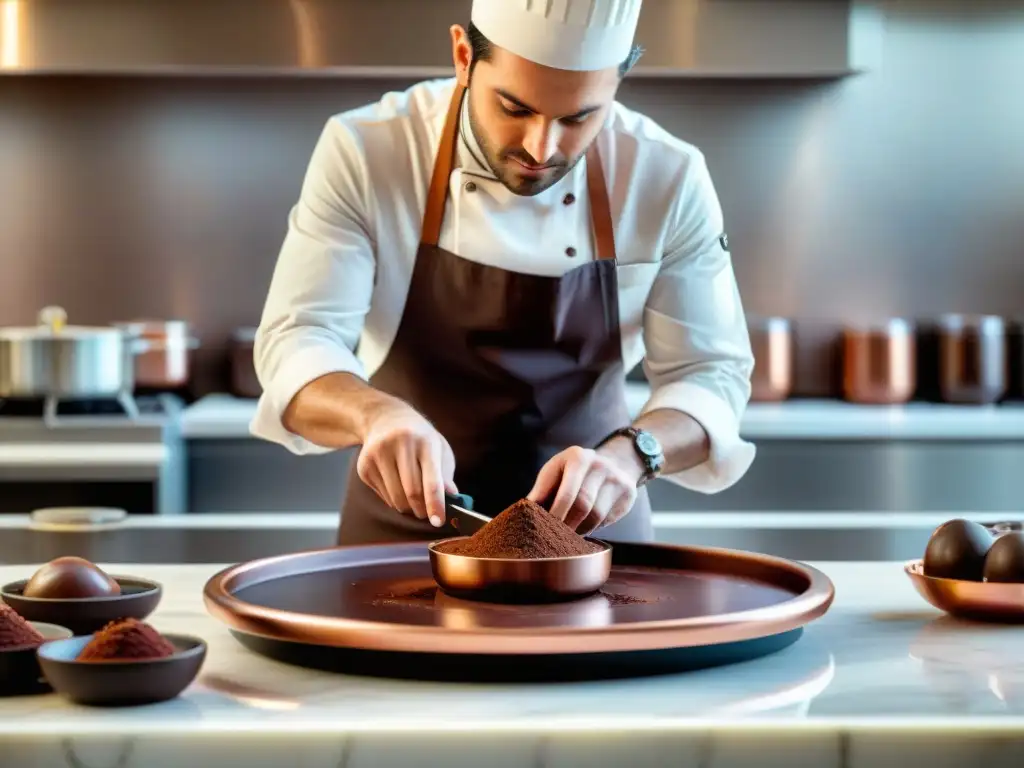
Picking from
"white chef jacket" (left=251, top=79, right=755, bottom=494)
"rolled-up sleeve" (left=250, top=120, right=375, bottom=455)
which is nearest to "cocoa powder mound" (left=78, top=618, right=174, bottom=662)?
"rolled-up sleeve" (left=250, top=120, right=375, bottom=455)

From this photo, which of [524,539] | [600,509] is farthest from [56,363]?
[524,539]

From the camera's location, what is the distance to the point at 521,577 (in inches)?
51.6

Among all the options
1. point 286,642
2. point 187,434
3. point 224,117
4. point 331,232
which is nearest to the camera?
point 286,642

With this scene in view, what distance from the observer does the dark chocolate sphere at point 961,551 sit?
142 centimetres

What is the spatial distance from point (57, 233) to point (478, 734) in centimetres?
364

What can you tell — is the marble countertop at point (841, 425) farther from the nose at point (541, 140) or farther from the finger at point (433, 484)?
the finger at point (433, 484)

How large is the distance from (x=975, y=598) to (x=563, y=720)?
588 mm

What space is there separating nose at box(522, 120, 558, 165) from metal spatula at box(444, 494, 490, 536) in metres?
0.50

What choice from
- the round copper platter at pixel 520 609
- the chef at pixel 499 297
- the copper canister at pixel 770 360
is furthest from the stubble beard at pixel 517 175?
the copper canister at pixel 770 360

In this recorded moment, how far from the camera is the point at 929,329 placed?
14.3 ft

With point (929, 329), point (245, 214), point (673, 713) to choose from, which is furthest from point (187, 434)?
point (673, 713)

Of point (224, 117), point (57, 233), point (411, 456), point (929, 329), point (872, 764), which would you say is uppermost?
point (224, 117)

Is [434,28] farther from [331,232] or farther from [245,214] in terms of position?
[331,232]

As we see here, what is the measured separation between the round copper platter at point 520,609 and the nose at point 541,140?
58cm
